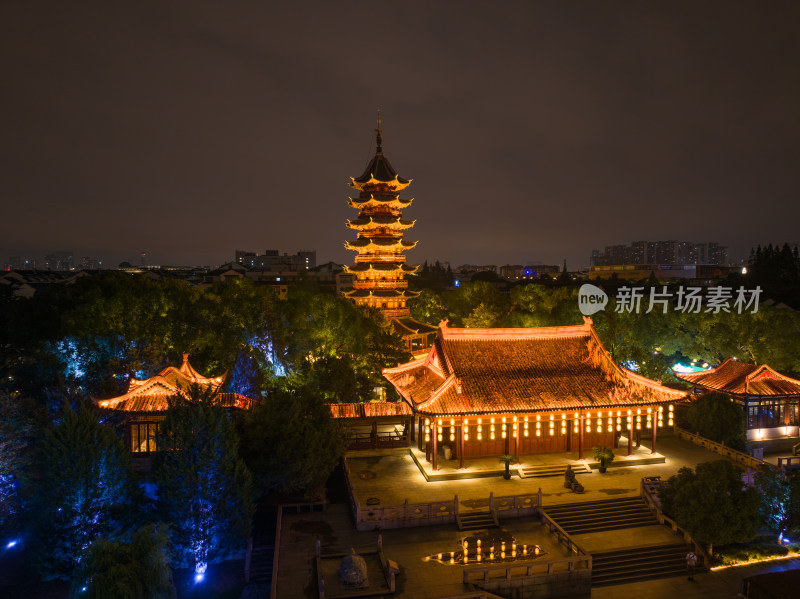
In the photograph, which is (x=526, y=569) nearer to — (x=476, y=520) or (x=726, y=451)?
(x=476, y=520)

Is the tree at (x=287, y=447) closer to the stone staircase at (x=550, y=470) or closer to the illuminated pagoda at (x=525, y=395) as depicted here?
the illuminated pagoda at (x=525, y=395)

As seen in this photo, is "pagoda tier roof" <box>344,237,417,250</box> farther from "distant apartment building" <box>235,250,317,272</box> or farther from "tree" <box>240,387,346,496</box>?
"distant apartment building" <box>235,250,317,272</box>

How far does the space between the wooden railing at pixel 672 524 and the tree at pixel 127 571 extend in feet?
48.3

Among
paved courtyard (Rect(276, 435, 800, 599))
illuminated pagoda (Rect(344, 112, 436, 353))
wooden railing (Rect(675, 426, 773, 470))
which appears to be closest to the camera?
paved courtyard (Rect(276, 435, 800, 599))

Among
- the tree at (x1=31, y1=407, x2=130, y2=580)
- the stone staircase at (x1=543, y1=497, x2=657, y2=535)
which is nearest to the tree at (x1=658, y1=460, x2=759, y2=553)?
the stone staircase at (x1=543, y1=497, x2=657, y2=535)

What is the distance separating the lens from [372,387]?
3075cm

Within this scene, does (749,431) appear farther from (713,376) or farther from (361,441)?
(361,441)

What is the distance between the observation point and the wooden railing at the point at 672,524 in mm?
15430

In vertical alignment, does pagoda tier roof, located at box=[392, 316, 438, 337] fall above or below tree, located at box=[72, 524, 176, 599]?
above

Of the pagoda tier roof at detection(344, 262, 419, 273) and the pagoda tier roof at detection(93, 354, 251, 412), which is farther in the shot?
the pagoda tier roof at detection(344, 262, 419, 273)

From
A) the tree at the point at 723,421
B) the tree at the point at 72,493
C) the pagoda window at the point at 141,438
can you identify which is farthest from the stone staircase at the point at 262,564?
the tree at the point at 723,421

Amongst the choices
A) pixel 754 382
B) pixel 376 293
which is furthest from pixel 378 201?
pixel 754 382

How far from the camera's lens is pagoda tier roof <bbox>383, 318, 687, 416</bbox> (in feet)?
65.1

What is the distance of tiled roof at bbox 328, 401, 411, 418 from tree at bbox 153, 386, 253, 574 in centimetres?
777
